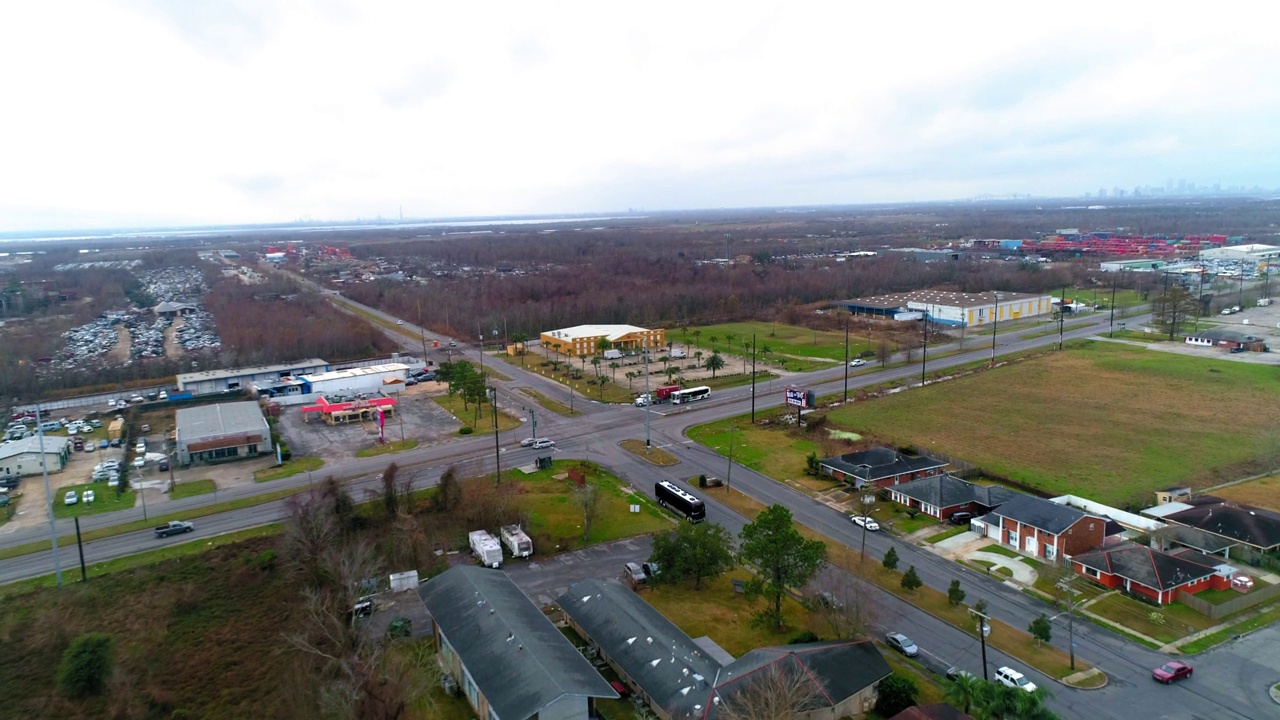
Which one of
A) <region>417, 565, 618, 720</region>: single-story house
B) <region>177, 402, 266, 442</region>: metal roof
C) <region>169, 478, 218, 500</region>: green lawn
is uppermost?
<region>177, 402, 266, 442</region>: metal roof

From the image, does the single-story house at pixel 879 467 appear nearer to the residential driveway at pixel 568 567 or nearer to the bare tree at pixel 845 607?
the residential driveway at pixel 568 567

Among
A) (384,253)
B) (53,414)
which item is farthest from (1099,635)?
(384,253)

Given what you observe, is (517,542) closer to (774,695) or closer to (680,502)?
(680,502)

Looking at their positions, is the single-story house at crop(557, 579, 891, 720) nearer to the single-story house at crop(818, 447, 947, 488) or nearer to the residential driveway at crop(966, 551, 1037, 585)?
the residential driveway at crop(966, 551, 1037, 585)

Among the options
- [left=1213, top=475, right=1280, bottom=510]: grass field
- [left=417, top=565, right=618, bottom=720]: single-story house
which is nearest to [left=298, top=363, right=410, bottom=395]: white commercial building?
[left=417, top=565, right=618, bottom=720]: single-story house

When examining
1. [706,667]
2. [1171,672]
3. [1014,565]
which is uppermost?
[706,667]

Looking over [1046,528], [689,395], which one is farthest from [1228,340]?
[1046,528]

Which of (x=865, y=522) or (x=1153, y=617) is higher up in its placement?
(x=865, y=522)
